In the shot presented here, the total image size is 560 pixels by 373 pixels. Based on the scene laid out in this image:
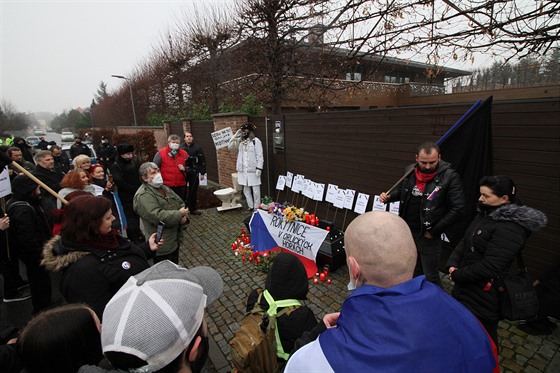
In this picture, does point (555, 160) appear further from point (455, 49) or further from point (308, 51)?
point (308, 51)

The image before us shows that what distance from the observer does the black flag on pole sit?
3.62m

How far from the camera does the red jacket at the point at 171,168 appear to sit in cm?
666

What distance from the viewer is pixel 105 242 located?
7.15ft

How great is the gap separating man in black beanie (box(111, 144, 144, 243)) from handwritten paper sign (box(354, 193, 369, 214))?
4365 millimetres

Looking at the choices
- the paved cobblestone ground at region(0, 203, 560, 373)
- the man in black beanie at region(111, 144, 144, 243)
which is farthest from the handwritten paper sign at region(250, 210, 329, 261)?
the man in black beanie at region(111, 144, 144, 243)

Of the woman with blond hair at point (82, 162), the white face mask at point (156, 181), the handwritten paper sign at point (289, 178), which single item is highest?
the woman with blond hair at point (82, 162)

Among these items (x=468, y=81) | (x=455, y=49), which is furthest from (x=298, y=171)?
(x=468, y=81)

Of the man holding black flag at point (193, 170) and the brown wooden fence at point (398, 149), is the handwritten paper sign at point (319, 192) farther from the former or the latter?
the man holding black flag at point (193, 170)

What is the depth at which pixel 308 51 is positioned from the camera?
→ 30.7 ft

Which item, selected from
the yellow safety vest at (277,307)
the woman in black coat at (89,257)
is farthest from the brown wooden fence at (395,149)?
the woman in black coat at (89,257)

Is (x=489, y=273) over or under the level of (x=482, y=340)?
under

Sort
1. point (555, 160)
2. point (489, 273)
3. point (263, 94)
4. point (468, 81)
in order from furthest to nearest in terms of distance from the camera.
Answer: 1. point (468, 81)
2. point (263, 94)
3. point (555, 160)
4. point (489, 273)

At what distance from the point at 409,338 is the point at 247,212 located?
23.9 ft

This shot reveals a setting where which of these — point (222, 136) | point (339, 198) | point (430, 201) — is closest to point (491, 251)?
point (430, 201)
